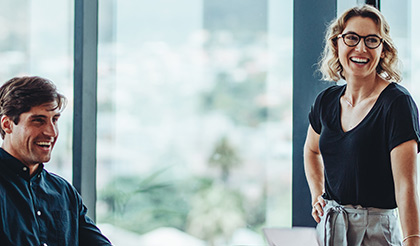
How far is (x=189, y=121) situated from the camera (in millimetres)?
2686

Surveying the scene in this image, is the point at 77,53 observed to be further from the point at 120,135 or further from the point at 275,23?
the point at 275,23

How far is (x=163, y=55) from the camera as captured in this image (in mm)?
2707

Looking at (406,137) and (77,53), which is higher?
(77,53)

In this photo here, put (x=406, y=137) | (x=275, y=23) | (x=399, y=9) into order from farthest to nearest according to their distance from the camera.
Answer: (x=275, y=23) → (x=399, y=9) → (x=406, y=137)

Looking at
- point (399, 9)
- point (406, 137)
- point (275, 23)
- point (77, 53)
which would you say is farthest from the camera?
point (275, 23)

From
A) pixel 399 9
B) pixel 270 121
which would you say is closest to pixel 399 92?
pixel 399 9

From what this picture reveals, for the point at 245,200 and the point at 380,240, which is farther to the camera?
the point at 245,200

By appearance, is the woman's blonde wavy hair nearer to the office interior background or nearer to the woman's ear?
the office interior background

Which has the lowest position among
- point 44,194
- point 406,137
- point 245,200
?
point 245,200

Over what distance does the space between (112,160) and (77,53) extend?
0.63 metres

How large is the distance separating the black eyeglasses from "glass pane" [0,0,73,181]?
1555mm

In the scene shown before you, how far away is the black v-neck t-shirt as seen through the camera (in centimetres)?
158

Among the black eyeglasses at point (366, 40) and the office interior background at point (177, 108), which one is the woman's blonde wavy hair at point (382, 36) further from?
the office interior background at point (177, 108)

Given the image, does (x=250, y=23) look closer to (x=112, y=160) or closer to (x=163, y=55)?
(x=163, y=55)
